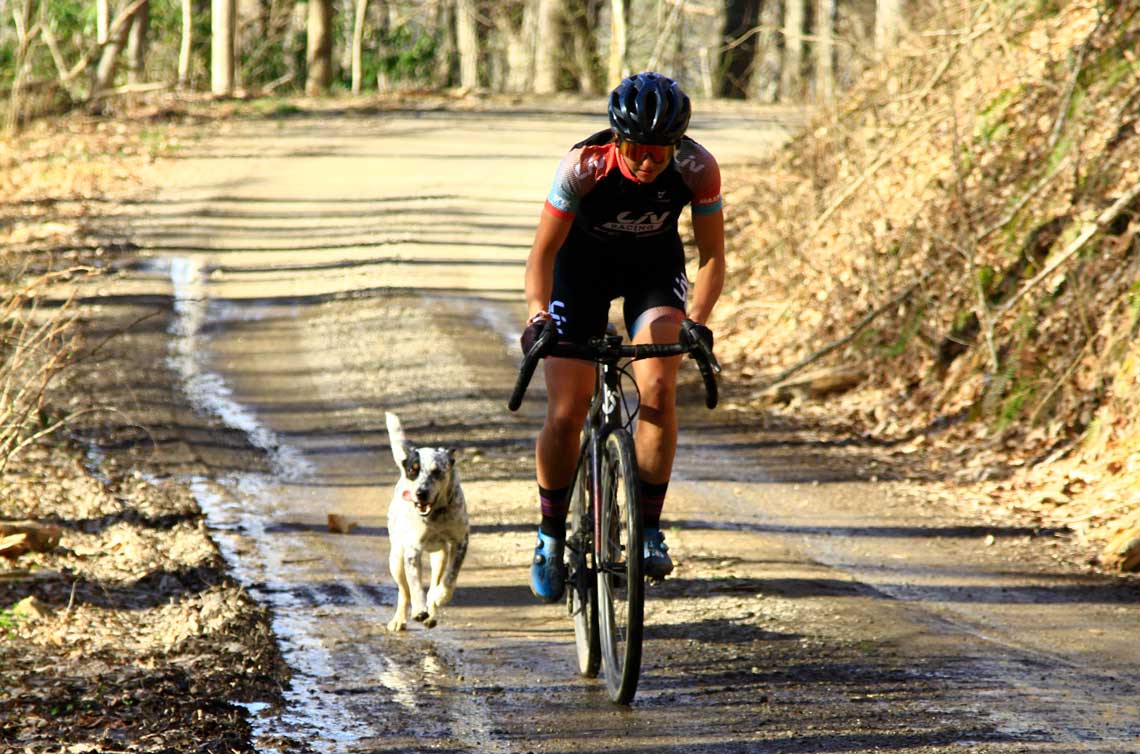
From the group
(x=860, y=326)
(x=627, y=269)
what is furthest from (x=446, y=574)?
(x=860, y=326)

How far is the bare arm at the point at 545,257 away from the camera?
5.64 meters

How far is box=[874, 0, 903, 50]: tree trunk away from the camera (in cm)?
1617

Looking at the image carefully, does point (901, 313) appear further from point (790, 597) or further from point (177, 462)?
point (177, 462)

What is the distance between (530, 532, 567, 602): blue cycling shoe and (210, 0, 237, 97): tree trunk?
27555mm

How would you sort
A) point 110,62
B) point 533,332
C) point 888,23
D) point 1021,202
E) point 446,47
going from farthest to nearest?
point 446,47 < point 110,62 < point 888,23 < point 1021,202 < point 533,332

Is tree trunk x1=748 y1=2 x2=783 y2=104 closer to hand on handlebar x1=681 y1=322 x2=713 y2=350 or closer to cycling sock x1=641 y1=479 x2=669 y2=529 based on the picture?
cycling sock x1=641 y1=479 x2=669 y2=529

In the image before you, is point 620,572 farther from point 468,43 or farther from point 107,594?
point 468,43

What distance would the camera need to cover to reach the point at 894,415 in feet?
37.9

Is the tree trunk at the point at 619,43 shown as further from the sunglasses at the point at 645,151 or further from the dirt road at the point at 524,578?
the sunglasses at the point at 645,151

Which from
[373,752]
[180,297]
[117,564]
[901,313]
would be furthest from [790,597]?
[180,297]

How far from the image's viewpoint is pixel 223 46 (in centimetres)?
3192

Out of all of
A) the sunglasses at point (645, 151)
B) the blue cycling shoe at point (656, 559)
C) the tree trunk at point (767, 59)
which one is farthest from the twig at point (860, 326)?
the tree trunk at point (767, 59)

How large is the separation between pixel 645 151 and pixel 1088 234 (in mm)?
6362

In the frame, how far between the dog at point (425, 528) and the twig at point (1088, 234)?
5.69 meters
